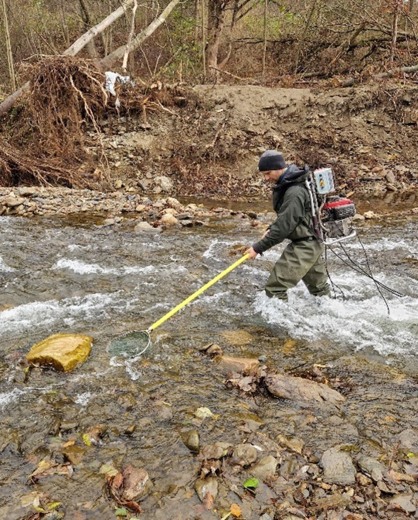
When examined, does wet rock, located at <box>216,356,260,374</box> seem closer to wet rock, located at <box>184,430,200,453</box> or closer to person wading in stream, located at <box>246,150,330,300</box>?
wet rock, located at <box>184,430,200,453</box>

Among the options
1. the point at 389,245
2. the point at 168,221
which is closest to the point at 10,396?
the point at 168,221

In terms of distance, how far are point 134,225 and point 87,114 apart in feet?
19.7

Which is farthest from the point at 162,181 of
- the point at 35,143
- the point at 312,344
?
the point at 312,344

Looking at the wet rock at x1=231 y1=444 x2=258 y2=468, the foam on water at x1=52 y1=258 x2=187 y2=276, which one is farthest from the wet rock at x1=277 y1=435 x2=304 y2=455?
the foam on water at x1=52 y1=258 x2=187 y2=276

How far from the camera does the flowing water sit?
11.0ft

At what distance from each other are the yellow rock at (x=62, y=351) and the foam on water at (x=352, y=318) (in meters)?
2.17

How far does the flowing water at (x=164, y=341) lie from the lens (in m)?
3.37

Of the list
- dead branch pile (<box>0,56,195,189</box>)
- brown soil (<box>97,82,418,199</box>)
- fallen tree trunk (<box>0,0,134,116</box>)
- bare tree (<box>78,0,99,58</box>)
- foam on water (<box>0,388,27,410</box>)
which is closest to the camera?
foam on water (<box>0,388,27,410</box>)

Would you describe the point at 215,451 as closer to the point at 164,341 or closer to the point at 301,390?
the point at 301,390

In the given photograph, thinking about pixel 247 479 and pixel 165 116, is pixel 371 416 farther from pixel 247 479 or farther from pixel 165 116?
pixel 165 116

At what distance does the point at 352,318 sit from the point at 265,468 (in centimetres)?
281

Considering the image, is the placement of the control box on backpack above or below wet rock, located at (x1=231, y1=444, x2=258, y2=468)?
above

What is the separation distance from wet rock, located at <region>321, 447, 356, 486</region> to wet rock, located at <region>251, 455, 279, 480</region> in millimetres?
337

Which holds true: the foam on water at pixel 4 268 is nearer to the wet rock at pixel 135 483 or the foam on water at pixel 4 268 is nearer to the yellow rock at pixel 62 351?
the yellow rock at pixel 62 351
